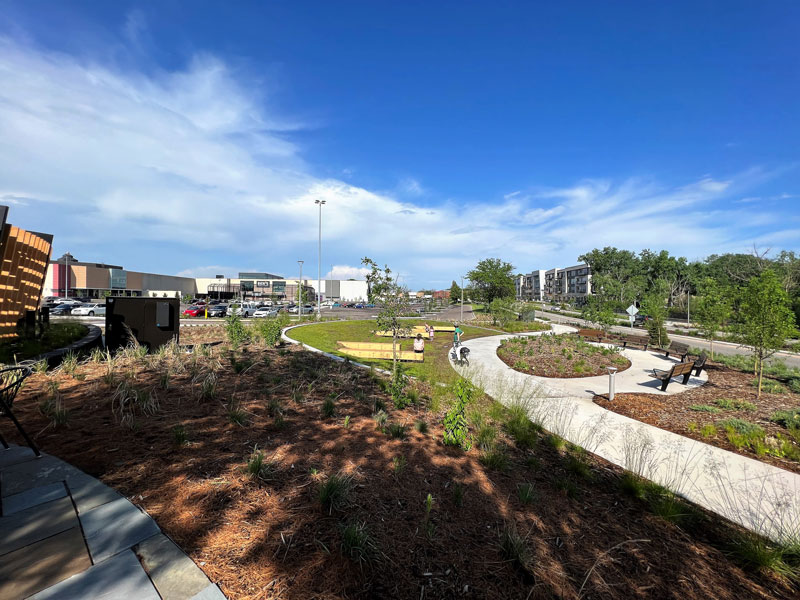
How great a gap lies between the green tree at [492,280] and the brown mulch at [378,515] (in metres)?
41.3

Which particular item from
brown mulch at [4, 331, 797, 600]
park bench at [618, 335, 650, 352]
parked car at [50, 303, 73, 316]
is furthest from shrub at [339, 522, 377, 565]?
parked car at [50, 303, 73, 316]

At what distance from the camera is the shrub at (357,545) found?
2.34m

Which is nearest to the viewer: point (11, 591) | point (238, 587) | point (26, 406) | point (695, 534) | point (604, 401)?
point (11, 591)

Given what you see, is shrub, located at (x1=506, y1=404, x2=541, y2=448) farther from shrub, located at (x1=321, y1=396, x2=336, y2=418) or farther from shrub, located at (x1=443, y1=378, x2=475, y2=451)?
shrub, located at (x1=321, y1=396, x2=336, y2=418)

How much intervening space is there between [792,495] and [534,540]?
4.52 m

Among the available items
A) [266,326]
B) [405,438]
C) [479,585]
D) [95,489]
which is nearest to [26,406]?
[95,489]

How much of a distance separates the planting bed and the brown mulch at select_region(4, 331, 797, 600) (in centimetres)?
769

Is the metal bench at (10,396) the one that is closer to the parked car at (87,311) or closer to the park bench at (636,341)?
the park bench at (636,341)

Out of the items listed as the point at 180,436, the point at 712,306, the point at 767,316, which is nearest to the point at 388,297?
the point at 180,436

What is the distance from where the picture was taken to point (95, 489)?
9.44 feet

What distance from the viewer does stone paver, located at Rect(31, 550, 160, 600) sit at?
1.86 m

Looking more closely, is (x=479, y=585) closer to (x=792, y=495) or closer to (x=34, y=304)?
(x=792, y=495)

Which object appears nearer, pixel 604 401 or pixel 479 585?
pixel 479 585

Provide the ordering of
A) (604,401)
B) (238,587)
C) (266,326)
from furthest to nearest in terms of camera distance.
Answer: (266,326) < (604,401) < (238,587)
